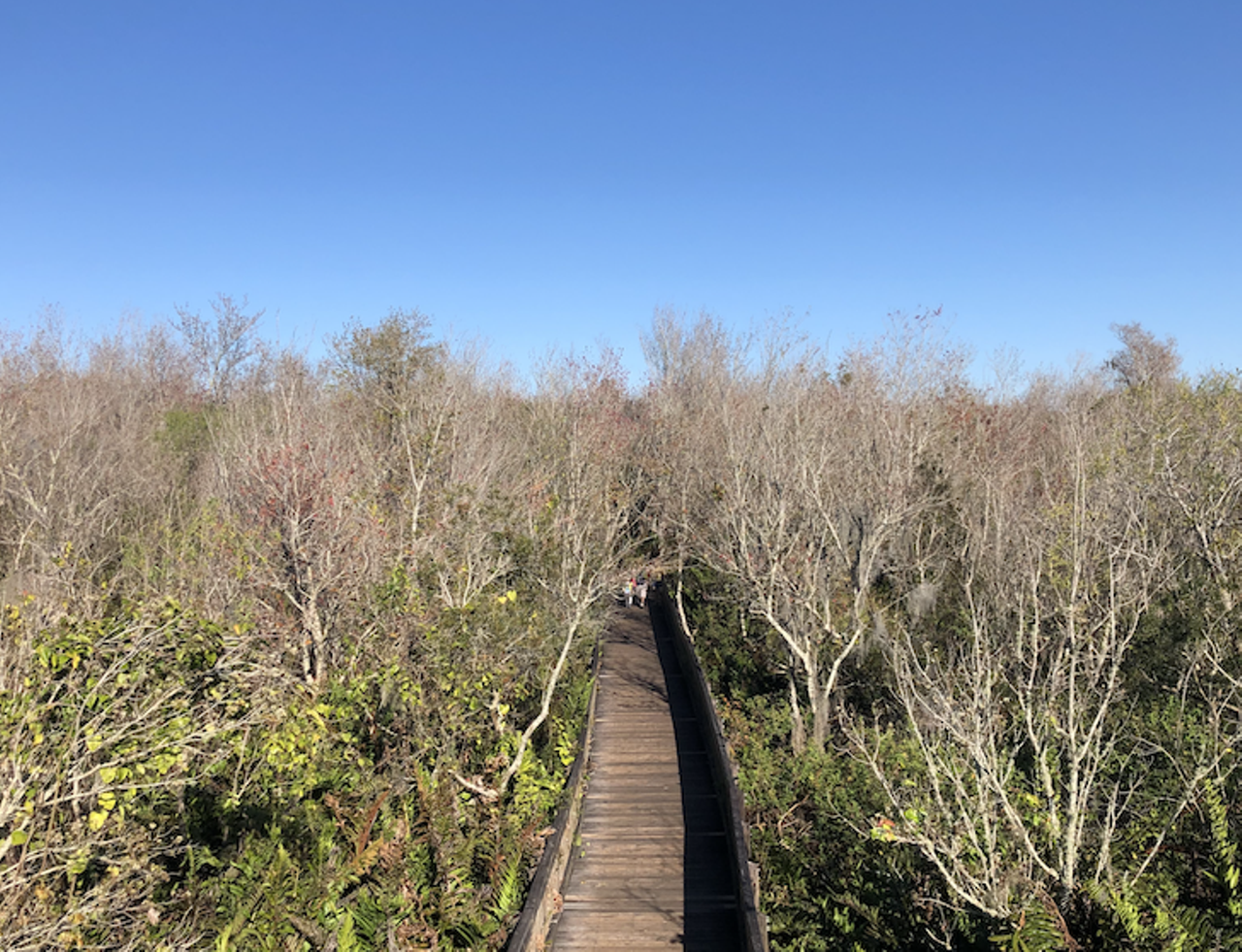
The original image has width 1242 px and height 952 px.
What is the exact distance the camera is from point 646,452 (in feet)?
109

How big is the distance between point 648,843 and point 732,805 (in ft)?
5.74

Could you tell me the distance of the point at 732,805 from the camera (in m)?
13.4

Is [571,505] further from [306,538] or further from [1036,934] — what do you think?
[1036,934]

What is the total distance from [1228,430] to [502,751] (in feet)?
60.1

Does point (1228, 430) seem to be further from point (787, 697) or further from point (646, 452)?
point (646, 452)

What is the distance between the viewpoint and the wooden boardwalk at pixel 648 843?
37.9 feet

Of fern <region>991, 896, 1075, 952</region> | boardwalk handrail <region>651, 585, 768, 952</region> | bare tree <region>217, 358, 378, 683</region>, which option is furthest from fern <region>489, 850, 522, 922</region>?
fern <region>991, 896, 1075, 952</region>

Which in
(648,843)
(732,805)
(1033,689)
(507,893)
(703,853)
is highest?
(1033,689)

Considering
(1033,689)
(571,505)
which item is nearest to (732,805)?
(1033,689)

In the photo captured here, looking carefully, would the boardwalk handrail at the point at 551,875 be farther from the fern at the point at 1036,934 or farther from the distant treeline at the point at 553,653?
the fern at the point at 1036,934

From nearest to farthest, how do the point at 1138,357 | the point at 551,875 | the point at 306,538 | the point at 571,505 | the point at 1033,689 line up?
1. the point at 1033,689
2. the point at 551,875
3. the point at 306,538
4. the point at 571,505
5. the point at 1138,357

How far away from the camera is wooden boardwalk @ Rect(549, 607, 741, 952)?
1154 centimetres

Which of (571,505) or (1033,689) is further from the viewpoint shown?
(571,505)

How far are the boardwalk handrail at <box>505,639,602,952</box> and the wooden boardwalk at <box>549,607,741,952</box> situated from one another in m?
0.23
